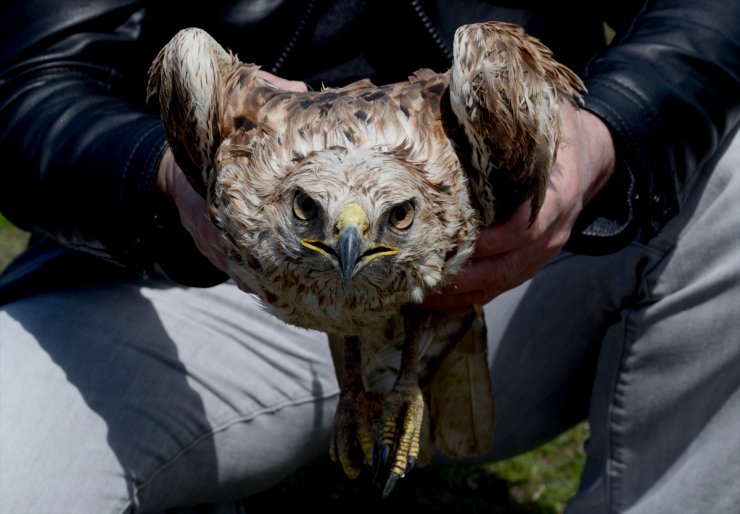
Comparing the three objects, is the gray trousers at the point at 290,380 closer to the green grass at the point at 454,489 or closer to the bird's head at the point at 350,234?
the green grass at the point at 454,489

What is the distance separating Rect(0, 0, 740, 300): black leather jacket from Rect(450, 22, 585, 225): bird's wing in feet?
1.58

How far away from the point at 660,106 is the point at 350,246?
1.34 m

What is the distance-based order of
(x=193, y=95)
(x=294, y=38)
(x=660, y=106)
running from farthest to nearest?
(x=294, y=38)
(x=660, y=106)
(x=193, y=95)

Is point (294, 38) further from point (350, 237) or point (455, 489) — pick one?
point (455, 489)

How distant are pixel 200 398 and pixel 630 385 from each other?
4.89 ft

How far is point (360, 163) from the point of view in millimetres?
2727

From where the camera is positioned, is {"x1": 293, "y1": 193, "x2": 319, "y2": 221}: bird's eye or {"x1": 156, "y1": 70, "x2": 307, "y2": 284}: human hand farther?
{"x1": 156, "y1": 70, "x2": 307, "y2": 284}: human hand

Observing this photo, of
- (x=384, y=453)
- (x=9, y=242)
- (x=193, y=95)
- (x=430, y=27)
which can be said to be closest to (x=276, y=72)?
(x=430, y=27)

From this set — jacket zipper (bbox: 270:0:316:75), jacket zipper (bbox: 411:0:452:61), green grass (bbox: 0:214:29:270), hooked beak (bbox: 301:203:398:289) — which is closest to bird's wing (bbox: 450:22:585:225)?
hooked beak (bbox: 301:203:398:289)

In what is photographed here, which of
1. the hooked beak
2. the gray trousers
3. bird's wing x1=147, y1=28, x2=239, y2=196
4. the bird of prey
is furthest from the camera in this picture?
the gray trousers

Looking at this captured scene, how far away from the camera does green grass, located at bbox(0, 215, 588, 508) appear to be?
189 inches

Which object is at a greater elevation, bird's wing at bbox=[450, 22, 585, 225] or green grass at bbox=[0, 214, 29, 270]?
bird's wing at bbox=[450, 22, 585, 225]

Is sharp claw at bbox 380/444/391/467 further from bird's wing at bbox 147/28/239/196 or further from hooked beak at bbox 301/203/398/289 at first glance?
bird's wing at bbox 147/28/239/196

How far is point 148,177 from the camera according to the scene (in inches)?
135
